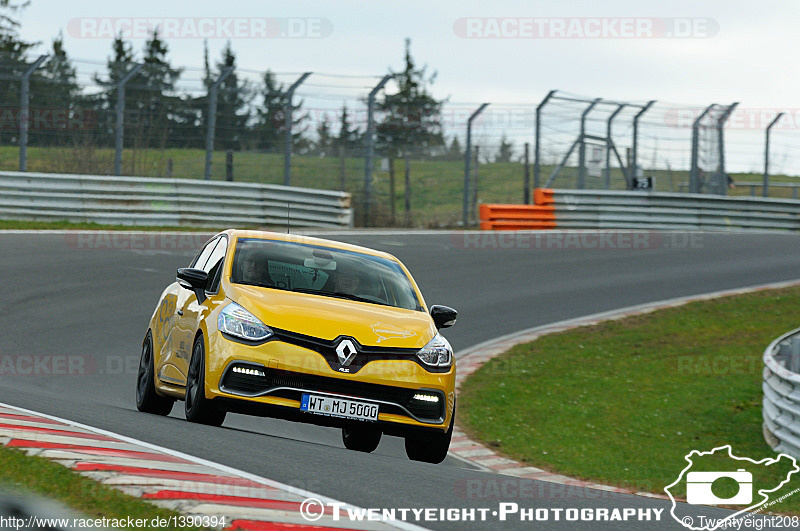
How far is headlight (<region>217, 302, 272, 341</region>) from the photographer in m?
7.66

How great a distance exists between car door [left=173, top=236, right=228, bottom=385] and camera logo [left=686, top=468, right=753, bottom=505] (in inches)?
A: 150

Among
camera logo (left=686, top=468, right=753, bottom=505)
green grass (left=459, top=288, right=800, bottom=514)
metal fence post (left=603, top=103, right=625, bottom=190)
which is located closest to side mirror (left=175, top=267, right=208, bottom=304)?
green grass (left=459, top=288, right=800, bottom=514)

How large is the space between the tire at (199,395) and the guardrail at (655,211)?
63.0 feet

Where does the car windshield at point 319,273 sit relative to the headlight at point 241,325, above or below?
above

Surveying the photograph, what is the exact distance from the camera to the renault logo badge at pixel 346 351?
7633 mm

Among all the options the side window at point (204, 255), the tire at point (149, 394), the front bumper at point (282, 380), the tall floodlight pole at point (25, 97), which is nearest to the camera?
the front bumper at point (282, 380)

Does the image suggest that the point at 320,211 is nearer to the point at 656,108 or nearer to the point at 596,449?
the point at 656,108

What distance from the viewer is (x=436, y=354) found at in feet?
26.4

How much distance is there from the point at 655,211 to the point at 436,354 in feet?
69.6

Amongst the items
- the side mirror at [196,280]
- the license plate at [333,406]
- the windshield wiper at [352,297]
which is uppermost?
the side mirror at [196,280]

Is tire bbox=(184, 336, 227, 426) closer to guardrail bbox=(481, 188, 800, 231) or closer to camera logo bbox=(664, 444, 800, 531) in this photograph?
camera logo bbox=(664, 444, 800, 531)

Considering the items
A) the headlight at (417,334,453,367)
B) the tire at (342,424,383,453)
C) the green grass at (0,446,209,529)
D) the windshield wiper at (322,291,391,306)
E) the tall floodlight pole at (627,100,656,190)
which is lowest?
the tire at (342,424,383,453)

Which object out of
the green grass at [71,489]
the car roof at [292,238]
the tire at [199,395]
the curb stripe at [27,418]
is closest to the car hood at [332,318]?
the tire at [199,395]

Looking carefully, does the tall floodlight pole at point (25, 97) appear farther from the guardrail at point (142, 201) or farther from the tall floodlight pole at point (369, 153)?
the tall floodlight pole at point (369, 153)
